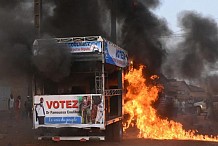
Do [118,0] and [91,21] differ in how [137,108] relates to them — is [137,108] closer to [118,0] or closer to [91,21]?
[91,21]

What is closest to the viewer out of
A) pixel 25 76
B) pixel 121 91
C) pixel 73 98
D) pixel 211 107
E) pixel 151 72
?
pixel 73 98

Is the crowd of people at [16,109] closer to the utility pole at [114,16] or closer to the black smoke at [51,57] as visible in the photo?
the utility pole at [114,16]

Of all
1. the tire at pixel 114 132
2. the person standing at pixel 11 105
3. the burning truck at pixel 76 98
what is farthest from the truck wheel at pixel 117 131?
the person standing at pixel 11 105

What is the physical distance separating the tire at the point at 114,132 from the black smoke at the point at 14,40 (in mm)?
3397

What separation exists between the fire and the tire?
Answer: 186 cm

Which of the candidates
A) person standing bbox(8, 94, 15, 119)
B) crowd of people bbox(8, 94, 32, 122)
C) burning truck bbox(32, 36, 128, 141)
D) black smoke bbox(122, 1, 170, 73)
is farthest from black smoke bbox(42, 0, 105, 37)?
person standing bbox(8, 94, 15, 119)

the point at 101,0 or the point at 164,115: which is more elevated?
the point at 101,0

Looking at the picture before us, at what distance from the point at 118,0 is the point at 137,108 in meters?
5.79

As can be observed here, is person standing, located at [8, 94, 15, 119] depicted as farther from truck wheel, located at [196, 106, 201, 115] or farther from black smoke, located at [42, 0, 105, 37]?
truck wheel, located at [196, 106, 201, 115]

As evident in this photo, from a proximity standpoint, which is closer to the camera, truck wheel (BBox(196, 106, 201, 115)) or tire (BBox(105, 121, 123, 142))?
tire (BBox(105, 121, 123, 142))

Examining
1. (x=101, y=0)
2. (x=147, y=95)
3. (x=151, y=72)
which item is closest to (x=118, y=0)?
(x=101, y=0)

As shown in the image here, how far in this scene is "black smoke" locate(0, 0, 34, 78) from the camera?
32.7 ft

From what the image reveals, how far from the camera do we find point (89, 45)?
9.22 m

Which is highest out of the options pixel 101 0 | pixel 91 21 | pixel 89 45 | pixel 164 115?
pixel 101 0
